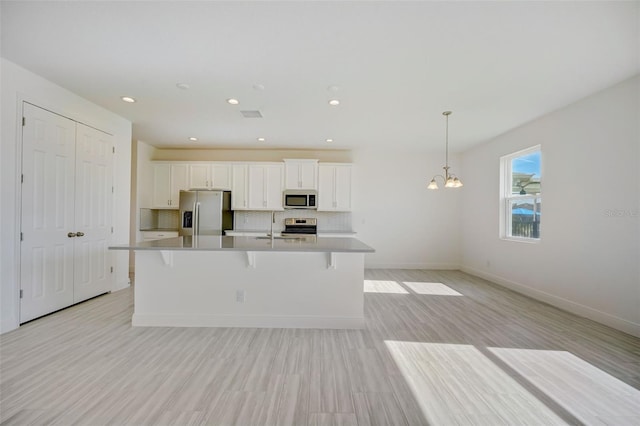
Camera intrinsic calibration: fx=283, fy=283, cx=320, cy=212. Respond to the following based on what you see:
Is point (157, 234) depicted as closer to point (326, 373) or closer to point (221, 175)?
point (221, 175)

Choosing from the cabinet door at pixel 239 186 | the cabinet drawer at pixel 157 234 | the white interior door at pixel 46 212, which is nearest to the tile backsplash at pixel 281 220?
the cabinet door at pixel 239 186

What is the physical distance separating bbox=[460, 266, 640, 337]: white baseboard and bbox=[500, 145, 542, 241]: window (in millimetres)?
801

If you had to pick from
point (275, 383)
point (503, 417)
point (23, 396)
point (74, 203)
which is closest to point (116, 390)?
point (23, 396)

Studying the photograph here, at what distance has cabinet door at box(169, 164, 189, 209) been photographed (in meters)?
6.00

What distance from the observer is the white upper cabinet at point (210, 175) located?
19.8 feet

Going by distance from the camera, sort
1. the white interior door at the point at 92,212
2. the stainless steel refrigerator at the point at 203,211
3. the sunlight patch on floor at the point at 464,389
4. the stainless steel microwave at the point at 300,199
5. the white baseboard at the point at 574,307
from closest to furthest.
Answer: the sunlight patch on floor at the point at 464,389
the white baseboard at the point at 574,307
the white interior door at the point at 92,212
the stainless steel refrigerator at the point at 203,211
the stainless steel microwave at the point at 300,199

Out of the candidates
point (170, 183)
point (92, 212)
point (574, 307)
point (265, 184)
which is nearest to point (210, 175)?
point (170, 183)

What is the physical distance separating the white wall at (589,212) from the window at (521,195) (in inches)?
8.0

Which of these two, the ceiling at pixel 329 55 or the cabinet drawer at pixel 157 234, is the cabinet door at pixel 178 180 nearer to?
the cabinet drawer at pixel 157 234

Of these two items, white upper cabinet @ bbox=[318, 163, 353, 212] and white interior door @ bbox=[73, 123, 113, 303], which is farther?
white upper cabinet @ bbox=[318, 163, 353, 212]

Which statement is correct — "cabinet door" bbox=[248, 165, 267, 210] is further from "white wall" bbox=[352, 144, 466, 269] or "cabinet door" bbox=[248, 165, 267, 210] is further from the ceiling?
"white wall" bbox=[352, 144, 466, 269]

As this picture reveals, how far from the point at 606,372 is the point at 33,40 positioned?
5.45 metres

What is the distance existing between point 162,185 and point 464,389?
6216 mm

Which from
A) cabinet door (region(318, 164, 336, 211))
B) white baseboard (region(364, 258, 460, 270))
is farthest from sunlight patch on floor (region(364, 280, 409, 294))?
cabinet door (region(318, 164, 336, 211))
